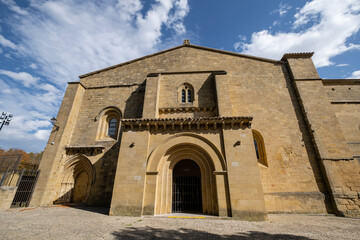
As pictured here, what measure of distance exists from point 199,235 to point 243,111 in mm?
8752

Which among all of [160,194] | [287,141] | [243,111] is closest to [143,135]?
[160,194]

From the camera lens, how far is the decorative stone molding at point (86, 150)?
10945mm

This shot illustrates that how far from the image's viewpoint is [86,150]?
1109 centimetres

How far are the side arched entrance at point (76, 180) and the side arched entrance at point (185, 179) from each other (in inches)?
219

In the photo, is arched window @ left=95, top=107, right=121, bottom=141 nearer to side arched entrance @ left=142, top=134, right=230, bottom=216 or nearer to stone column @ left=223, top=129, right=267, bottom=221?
side arched entrance @ left=142, top=134, right=230, bottom=216

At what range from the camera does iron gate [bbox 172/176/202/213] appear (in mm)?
8461

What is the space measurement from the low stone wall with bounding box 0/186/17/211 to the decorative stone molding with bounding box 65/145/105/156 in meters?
3.35

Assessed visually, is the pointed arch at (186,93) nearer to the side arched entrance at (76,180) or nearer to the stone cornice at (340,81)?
the side arched entrance at (76,180)

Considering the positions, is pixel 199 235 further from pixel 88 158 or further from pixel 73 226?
pixel 88 158

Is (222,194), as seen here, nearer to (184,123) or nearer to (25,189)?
(184,123)

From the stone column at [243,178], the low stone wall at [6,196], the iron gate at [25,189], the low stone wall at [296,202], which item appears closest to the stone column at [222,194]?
the stone column at [243,178]

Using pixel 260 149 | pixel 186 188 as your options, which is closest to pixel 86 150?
pixel 186 188

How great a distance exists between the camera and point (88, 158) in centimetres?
1088

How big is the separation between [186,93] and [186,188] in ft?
23.4
